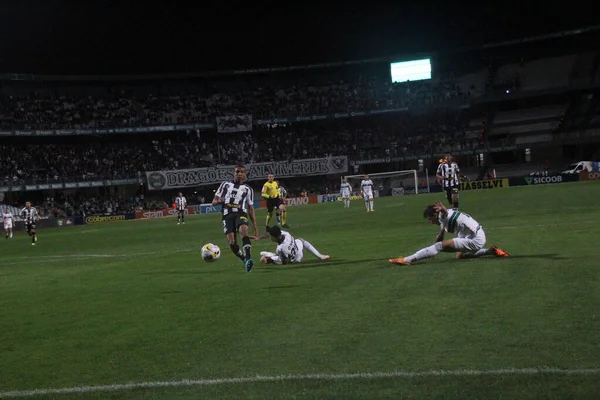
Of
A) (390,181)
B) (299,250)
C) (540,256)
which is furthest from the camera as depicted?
(390,181)

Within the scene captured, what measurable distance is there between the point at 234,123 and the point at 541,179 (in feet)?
105

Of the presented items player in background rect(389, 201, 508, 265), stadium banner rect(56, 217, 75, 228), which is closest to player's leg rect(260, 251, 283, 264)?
player in background rect(389, 201, 508, 265)

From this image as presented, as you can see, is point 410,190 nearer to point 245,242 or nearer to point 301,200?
point 301,200

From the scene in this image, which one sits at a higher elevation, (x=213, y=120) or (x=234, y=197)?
(x=213, y=120)

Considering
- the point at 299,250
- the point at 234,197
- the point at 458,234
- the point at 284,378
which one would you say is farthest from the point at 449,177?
the point at 284,378

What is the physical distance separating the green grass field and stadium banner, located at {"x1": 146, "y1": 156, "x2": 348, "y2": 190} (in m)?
51.3

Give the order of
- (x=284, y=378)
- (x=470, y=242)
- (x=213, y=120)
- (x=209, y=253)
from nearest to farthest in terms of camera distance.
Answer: (x=284, y=378), (x=470, y=242), (x=209, y=253), (x=213, y=120)

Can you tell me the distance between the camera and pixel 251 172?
67.4 metres

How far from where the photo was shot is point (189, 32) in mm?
68438

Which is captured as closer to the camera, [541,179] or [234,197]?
[234,197]

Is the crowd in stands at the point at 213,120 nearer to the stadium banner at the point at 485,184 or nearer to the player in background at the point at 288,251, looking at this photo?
the stadium banner at the point at 485,184

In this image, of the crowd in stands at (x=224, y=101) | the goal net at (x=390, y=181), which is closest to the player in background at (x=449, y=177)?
the goal net at (x=390, y=181)

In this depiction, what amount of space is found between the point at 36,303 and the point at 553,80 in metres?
68.5

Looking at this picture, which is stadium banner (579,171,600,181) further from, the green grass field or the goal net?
the green grass field
